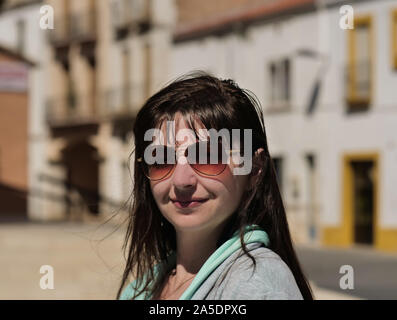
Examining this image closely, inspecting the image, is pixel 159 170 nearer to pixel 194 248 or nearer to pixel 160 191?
pixel 160 191

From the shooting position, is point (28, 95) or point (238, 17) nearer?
point (238, 17)

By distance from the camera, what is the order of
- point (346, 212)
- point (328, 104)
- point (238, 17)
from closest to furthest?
point (346, 212) → point (328, 104) → point (238, 17)

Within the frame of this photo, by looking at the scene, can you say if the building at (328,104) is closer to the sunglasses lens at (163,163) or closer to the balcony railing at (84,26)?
the balcony railing at (84,26)

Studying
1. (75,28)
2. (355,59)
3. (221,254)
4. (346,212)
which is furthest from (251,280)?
(75,28)

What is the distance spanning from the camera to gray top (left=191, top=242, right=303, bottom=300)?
6.35ft

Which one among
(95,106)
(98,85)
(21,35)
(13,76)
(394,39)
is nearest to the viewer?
(394,39)

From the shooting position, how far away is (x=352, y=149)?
76.0 feet

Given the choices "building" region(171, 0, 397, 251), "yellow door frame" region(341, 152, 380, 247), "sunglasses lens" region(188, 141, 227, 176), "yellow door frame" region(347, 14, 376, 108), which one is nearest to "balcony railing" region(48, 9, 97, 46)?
"building" region(171, 0, 397, 251)

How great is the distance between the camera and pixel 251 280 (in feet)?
6.40

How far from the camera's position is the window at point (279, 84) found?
2556cm

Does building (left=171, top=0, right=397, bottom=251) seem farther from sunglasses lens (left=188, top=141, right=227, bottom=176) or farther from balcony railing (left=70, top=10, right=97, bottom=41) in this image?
sunglasses lens (left=188, top=141, right=227, bottom=176)

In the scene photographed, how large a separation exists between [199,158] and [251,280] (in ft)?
1.15
